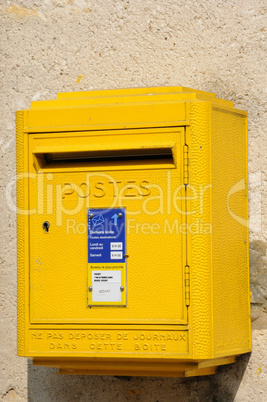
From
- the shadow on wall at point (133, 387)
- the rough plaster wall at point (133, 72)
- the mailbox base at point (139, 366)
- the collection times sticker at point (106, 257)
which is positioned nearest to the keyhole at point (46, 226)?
the collection times sticker at point (106, 257)

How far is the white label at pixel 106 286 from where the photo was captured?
2.23 m

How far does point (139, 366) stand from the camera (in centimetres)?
225

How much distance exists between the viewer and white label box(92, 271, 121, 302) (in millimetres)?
2227

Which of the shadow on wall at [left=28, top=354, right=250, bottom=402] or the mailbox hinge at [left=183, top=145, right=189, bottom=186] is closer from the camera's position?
the mailbox hinge at [left=183, top=145, right=189, bottom=186]

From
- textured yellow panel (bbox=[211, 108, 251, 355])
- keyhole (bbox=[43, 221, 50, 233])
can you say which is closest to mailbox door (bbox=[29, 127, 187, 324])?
keyhole (bbox=[43, 221, 50, 233])

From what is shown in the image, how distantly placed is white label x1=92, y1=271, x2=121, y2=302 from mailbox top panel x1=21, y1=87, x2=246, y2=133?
0.50 m

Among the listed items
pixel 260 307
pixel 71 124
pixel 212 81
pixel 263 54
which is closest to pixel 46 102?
pixel 71 124

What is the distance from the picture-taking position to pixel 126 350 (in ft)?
7.22

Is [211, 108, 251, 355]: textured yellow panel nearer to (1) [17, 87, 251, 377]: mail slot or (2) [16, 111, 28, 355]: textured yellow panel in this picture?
(1) [17, 87, 251, 377]: mail slot

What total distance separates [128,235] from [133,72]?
2.75 feet

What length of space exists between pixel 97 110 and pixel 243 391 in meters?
1.20

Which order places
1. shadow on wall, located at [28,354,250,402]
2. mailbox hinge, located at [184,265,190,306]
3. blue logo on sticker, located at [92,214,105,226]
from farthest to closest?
shadow on wall, located at [28,354,250,402] → blue logo on sticker, located at [92,214,105,226] → mailbox hinge, located at [184,265,190,306]

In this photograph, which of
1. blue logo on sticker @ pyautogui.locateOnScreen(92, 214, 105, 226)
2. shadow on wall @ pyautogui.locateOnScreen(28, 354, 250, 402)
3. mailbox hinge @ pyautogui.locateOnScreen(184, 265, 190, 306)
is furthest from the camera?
shadow on wall @ pyautogui.locateOnScreen(28, 354, 250, 402)

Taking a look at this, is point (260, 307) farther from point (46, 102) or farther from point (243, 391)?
point (46, 102)
